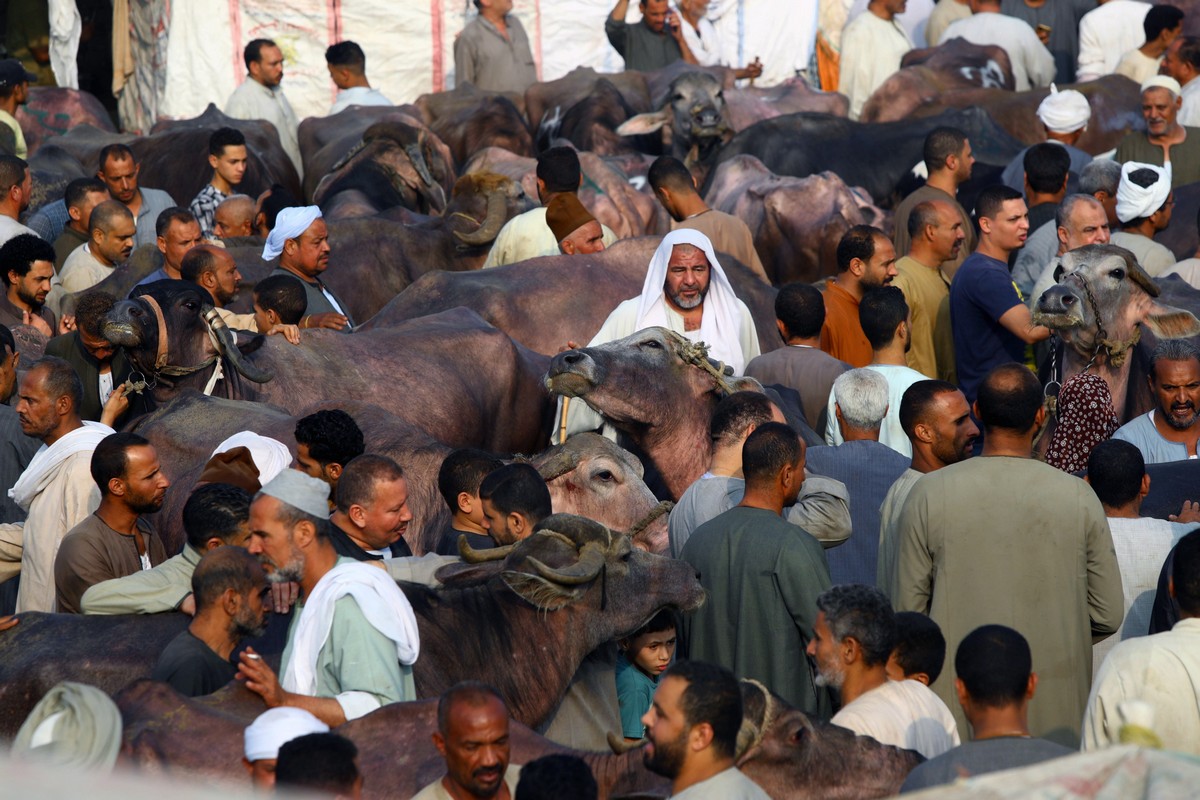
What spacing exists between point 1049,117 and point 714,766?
961 cm

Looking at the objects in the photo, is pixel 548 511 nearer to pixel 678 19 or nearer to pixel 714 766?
pixel 714 766

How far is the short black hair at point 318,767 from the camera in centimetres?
449

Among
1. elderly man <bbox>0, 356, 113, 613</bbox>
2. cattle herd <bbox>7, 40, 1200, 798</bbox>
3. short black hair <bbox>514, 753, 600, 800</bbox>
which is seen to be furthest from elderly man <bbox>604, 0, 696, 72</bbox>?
short black hair <bbox>514, 753, 600, 800</bbox>

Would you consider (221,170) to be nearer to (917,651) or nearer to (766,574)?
(766,574)

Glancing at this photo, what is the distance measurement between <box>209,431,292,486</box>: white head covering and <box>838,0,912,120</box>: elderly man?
1185cm

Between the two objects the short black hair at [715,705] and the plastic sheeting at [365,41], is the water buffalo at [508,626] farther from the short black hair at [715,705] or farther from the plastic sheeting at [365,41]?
the plastic sheeting at [365,41]

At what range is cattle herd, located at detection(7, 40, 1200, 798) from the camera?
5543 millimetres

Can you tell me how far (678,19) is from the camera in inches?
736

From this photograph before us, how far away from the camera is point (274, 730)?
4945mm

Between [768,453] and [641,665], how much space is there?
3.45 ft

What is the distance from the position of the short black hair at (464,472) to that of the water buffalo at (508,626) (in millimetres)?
717

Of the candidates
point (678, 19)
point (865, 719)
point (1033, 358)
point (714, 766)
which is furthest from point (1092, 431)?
point (678, 19)

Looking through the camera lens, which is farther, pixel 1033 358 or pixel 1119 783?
pixel 1033 358

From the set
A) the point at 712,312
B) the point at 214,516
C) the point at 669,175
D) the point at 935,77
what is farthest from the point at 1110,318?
the point at 935,77
